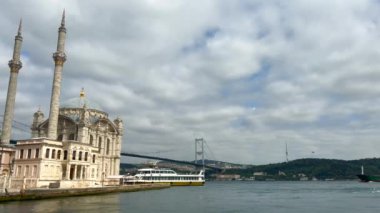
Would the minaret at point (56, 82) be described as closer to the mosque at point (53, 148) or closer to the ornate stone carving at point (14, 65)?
the mosque at point (53, 148)

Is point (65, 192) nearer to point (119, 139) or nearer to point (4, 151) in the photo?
point (4, 151)

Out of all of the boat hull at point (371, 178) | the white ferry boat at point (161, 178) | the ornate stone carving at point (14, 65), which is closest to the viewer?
the ornate stone carving at point (14, 65)

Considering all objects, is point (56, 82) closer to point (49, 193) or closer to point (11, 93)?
point (11, 93)

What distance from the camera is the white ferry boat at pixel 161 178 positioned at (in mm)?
95225

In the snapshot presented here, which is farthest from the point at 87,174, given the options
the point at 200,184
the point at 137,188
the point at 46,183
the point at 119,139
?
the point at 200,184

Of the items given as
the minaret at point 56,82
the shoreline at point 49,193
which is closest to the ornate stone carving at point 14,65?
the minaret at point 56,82

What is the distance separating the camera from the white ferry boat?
9522 cm

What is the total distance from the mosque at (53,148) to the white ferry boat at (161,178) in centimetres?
2115

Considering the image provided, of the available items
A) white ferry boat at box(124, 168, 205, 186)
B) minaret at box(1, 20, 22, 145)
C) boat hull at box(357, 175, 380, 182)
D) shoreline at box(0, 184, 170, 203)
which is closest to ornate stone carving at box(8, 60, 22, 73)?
minaret at box(1, 20, 22, 145)

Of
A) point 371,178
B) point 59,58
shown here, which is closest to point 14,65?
point 59,58

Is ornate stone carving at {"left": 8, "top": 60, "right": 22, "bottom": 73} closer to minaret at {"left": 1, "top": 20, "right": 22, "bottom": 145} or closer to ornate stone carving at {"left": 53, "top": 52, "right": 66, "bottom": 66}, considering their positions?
minaret at {"left": 1, "top": 20, "right": 22, "bottom": 145}

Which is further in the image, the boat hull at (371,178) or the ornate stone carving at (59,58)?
the boat hull at (371,178)

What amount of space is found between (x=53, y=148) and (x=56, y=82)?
392 inches

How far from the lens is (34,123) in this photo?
72.4m
